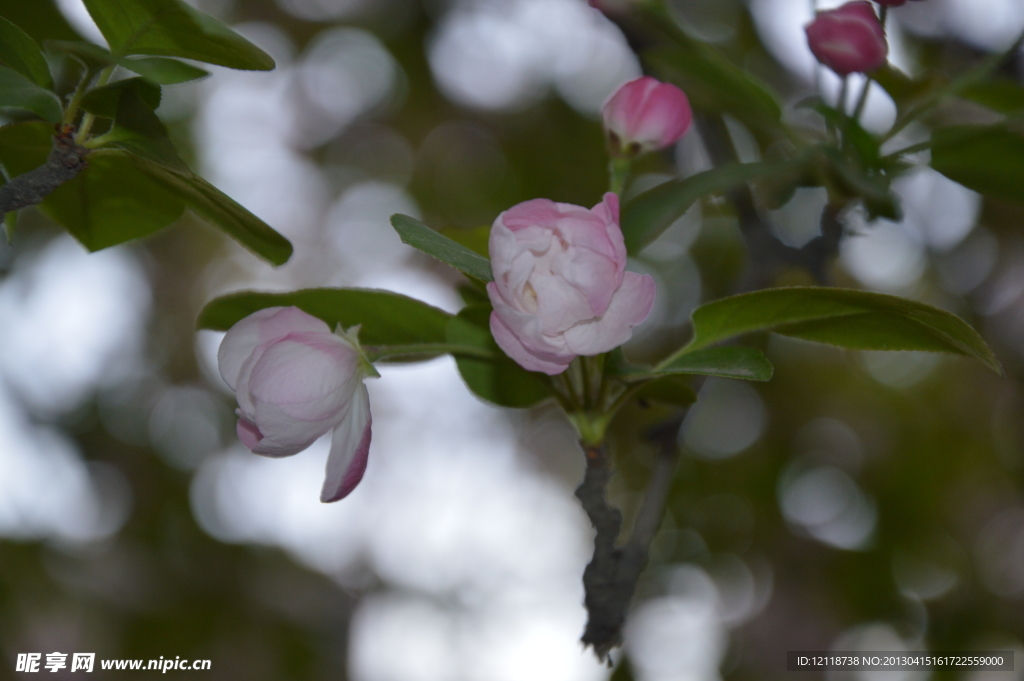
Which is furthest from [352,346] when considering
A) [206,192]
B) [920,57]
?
[920,57]

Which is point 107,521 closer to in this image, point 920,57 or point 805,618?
point 805,618

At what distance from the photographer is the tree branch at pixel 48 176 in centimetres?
55

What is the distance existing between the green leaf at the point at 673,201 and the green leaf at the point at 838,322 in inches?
5.4

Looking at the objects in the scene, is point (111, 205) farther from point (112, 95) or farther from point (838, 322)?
point (838, 322)

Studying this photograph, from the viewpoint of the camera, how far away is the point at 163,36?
552 mm

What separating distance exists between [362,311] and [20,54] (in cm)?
34

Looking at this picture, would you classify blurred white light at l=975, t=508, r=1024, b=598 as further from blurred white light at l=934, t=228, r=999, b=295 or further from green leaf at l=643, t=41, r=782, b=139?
green leaf at l=643, t=41, r=782, b=139

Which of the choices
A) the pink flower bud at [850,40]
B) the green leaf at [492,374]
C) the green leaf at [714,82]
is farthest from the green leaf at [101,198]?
the pink flower bud at [850,40]

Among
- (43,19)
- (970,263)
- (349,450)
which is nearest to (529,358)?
(349,450)

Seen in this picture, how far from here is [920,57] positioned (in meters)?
1.98

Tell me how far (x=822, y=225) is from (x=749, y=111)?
18 cm

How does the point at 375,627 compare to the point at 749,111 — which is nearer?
the point at 749,111

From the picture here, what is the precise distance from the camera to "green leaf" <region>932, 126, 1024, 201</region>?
2.78 ft

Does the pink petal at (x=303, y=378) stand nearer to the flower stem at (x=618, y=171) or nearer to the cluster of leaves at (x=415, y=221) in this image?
the cluster of leaves at (x=415, y=221)
